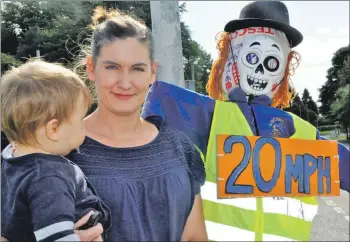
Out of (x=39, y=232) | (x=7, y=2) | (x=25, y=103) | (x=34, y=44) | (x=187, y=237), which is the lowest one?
(x=187, y=237)

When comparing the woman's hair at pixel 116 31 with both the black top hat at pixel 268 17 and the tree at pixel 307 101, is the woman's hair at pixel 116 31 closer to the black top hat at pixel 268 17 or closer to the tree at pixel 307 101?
the black top hat at pixel 268 17

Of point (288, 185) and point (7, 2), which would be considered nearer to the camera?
point (288, 185)

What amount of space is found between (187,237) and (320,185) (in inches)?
23.7

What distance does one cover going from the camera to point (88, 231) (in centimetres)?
93

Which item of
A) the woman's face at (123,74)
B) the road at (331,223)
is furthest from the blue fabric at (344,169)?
the road at (331,223)

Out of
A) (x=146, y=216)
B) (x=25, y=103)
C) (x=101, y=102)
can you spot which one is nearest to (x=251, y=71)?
(x=101, y=102)

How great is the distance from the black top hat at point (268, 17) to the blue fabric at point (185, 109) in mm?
366

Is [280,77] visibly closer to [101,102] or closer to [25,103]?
[101,102]

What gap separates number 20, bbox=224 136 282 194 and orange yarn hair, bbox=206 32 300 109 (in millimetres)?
338

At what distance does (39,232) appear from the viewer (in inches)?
33.6

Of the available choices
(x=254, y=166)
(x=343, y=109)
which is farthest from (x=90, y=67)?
(x=343, y=109)

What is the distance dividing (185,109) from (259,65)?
380 millimetres

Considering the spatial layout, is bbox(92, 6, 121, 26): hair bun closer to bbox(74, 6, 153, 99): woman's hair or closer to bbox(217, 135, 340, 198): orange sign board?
bbox(74, 6, 153, 99): woman's hair

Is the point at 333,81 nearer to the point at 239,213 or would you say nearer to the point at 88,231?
the point at 239,213
